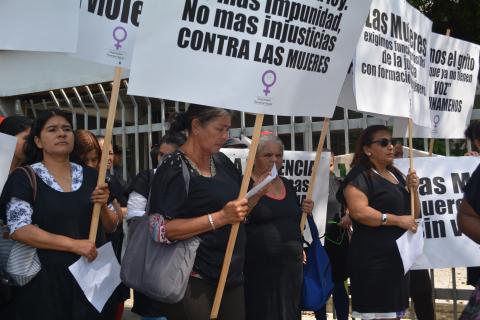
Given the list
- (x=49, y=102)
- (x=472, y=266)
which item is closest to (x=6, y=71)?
(x=49, y=102)

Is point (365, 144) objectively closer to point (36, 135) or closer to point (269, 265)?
point (269, 265)

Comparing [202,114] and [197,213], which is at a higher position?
[202,114]

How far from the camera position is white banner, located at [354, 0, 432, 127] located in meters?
4.58

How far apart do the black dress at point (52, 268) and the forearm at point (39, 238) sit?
6cm

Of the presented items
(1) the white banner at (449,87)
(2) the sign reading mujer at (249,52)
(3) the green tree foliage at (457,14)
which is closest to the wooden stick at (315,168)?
(2) the sign reading mujer at (249,52)

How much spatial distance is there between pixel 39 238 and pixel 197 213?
0.84 metres

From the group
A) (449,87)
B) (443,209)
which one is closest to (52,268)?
(443,209)

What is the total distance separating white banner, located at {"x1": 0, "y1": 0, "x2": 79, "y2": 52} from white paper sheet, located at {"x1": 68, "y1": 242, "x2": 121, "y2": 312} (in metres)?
1.16

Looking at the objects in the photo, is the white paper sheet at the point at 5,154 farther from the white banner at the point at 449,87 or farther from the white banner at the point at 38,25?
the white banner at the point at 449,87

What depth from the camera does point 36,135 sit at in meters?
3.92

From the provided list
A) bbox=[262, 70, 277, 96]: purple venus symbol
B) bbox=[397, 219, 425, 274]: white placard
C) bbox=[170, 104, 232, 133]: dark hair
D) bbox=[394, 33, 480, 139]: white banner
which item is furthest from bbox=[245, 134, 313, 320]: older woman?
bbox=[394, 33, 480, 139]: white banner

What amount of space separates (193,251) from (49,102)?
288 inches

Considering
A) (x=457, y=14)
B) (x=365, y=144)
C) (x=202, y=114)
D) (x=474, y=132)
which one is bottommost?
(x=365, y=144)

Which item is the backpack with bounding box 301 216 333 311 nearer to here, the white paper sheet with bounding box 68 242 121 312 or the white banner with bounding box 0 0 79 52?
the white paper sheet with bounding box 68 242 121 312
